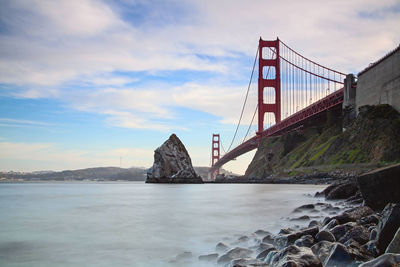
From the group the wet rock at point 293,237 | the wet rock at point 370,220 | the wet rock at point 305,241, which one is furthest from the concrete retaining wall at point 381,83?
the wet rock at point 305,241

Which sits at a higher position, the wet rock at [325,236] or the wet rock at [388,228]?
the wet rock at [388,228]

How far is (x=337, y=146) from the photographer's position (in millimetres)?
46281

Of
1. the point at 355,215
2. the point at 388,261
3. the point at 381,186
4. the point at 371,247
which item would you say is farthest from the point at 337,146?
the point at 388,261

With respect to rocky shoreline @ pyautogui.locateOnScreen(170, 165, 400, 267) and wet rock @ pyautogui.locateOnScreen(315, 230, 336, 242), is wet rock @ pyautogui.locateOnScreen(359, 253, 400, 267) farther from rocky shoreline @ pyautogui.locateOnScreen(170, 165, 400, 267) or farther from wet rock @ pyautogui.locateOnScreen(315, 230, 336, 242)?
wet rock @ pyautogui.locateOnScreen(315, 230, 336, 242)

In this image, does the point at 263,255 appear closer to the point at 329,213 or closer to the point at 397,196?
the point at 397,196

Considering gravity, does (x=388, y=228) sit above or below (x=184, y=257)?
above

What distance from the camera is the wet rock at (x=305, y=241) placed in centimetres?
530

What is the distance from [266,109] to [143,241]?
6715 centimetres

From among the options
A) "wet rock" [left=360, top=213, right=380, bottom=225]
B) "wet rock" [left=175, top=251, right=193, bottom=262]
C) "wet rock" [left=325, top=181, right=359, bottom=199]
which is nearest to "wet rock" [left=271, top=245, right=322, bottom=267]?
"wet rock" [left=175, top=251, right=193, bottom=262]

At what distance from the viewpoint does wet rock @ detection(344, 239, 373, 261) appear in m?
4.29

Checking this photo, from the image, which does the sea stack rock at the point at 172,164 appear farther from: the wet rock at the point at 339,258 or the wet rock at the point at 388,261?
the wet rock at the point at 388,261

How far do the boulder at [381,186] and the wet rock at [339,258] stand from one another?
11.3 feet

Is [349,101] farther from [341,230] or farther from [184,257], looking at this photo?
[184,257]

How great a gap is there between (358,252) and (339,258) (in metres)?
0.35
